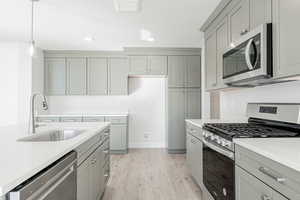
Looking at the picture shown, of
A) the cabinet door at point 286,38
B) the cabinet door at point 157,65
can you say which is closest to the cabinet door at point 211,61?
the cabinet door at point 286,38

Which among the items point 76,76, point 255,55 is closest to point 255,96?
point 255,55

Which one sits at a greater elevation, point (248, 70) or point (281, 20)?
point (281, 20)

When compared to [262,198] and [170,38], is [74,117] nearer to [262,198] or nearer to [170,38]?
[170,38]

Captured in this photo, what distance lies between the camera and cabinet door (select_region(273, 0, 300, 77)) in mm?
1375

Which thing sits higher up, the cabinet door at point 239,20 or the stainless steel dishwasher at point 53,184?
the cabinet door at point 239,20

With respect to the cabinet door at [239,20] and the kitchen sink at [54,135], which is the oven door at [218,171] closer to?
the cabinet door at [239,20]

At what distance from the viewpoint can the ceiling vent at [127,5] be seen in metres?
2.43

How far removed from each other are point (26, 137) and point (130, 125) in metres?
3.67

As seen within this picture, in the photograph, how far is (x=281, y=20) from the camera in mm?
1513

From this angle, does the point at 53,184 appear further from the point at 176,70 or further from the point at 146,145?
the point at 146,145

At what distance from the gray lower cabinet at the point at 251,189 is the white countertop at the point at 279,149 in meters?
0.16

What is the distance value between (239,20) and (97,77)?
136 inches

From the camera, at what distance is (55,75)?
16.1 feet

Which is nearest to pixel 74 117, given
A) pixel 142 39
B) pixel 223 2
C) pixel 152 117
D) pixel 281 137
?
pixel 152 117
